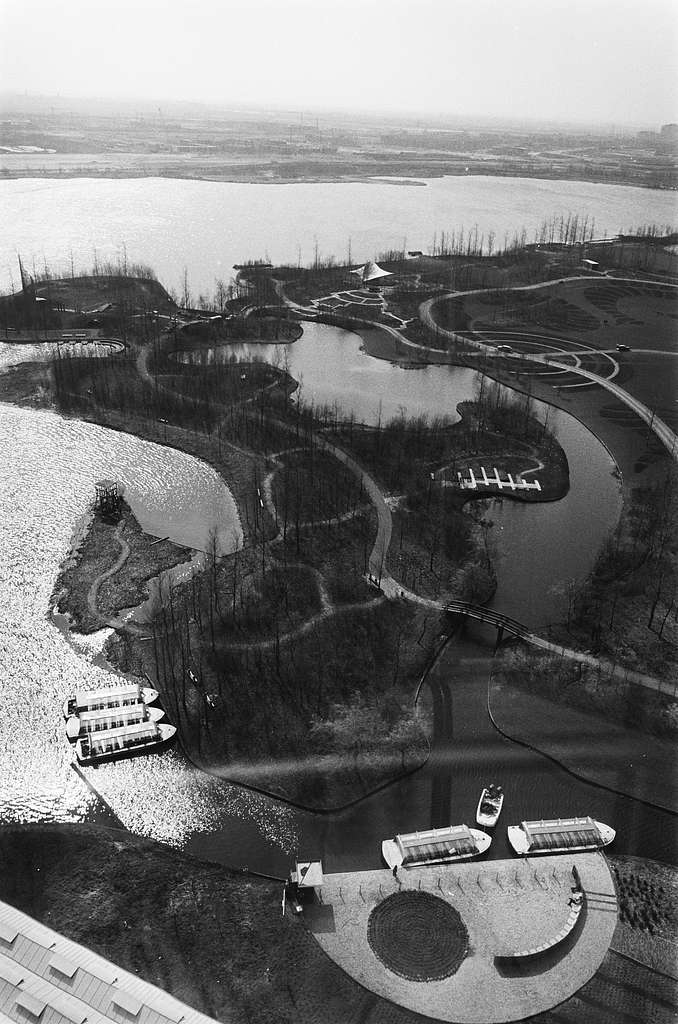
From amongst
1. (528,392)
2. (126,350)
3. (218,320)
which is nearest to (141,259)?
(218,320)

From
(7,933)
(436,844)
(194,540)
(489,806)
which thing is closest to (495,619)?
(489,806)

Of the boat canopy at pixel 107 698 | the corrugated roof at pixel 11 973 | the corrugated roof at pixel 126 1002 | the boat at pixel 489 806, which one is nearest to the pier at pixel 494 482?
the boat at pixel 489 806

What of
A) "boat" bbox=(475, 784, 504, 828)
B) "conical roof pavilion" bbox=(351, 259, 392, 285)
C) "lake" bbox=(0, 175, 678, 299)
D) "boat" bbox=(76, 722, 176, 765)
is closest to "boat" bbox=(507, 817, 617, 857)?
"boat" bbox=(475, 784, 504, 828)

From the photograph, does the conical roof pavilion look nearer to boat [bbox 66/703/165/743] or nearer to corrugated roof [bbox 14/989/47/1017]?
boat [bbox 66/703/165/743]

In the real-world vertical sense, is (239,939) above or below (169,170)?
below

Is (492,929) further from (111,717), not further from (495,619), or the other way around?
(111,717)

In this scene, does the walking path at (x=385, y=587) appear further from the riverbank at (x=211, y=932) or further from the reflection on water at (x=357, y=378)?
the riverbank at (x=211, y=932)

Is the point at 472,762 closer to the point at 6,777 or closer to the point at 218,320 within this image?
the point at 6,777
